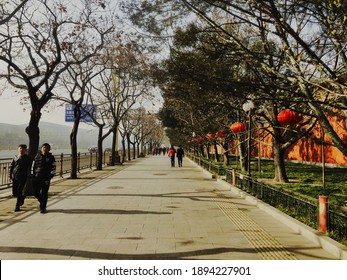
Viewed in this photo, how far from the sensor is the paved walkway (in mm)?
5395

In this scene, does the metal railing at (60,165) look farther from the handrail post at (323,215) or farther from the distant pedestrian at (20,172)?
the handrail post at (323,215)

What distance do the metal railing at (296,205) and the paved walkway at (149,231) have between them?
0.47 m

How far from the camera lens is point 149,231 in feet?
22.3

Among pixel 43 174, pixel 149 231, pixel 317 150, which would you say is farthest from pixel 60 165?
pixel 317 150

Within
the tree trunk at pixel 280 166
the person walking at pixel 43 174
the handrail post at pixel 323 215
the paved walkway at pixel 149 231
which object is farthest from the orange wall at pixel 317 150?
the handrail post at pixel 323 215

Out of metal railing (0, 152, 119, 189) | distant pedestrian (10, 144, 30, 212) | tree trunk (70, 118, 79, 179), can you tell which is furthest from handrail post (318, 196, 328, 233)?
tree trunk (70, 118, 79, 179)

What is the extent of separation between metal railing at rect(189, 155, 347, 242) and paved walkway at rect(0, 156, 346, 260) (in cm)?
47

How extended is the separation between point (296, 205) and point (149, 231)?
376cm

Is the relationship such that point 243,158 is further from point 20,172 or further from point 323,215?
point 20,172

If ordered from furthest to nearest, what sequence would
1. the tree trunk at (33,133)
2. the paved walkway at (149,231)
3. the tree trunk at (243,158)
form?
the tree trunk at (243,158), the tree trunk at (33,133), the paved walkway at (149,231)

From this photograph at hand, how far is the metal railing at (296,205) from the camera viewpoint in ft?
19.9

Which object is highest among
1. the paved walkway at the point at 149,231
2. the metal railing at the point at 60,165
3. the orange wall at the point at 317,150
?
the orange wall at the point at 317,150

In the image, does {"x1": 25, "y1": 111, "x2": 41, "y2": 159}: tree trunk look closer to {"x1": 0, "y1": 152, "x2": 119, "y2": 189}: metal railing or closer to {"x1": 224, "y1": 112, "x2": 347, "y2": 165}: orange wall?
{"x1": 0, "y1": 152, "x2": 119, "y2": 189}: metal railing

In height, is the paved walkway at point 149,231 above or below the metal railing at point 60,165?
below
